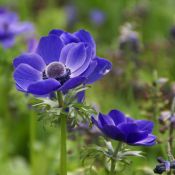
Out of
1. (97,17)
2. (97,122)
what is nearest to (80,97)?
(97,122)

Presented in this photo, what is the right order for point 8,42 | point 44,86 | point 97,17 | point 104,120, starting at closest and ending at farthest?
point 44,86 < point 104,120 < point 8,42 < point 97,17

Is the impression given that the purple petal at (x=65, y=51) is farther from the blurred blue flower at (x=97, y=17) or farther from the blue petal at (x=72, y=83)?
the blurred blue flower at (x=97, y=17)

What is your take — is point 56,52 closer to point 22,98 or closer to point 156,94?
point 156,94

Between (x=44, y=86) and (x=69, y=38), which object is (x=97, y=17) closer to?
(x=69, y=38)

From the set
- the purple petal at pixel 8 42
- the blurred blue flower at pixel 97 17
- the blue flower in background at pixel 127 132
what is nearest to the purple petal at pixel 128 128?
the blue flower in background at pixel 127 132

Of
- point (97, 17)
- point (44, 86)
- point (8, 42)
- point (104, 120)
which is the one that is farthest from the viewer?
Answer: point (97, 17)

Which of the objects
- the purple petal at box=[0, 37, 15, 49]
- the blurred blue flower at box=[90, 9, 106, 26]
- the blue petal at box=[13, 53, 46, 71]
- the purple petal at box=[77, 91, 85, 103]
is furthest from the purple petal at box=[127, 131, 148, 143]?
the blurred blue flower at box=[90, 9, 106, 26]

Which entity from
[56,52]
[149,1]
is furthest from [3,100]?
[149,1]
